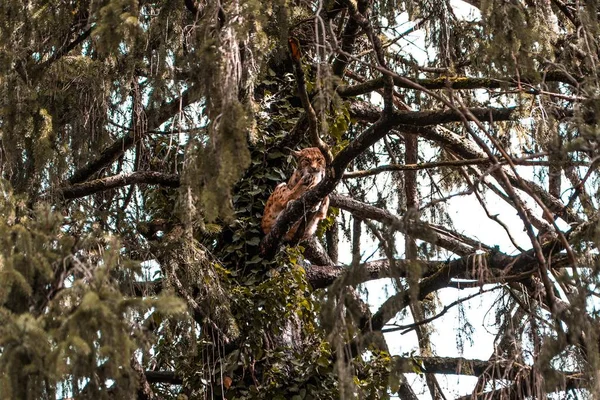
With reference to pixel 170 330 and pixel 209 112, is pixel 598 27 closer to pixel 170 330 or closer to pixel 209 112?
pixel 209 112

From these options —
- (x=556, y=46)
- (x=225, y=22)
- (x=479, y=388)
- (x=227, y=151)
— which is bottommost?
(x=479, y=388)

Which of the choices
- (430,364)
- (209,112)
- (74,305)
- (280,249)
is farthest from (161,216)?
(74,305)

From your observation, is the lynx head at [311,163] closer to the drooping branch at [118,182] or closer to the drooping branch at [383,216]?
the drooping branch at [383,216]

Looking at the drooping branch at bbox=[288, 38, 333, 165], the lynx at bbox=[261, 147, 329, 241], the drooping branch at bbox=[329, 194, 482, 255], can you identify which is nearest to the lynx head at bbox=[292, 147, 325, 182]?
the lynx at bbox=[261, 147, 329, 241]

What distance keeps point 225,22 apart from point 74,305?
1.74 metres

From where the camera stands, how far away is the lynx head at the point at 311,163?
8.18m

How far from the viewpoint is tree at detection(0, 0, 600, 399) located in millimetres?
5227

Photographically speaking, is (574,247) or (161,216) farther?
(161,216)

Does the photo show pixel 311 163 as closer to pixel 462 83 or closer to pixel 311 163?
pixel 311 163

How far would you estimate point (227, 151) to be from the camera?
5.23 m

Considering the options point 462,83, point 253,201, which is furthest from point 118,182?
point 462,83

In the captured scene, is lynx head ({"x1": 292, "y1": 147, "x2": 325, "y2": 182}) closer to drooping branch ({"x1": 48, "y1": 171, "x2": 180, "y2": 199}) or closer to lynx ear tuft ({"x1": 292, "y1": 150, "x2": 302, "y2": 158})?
lynx ear tuft ({"x1": 292, "y1": 150, "x2": 302, "y2": 158})

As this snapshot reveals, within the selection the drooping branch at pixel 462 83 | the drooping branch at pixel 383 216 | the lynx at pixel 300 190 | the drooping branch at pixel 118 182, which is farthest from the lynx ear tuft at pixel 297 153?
the drooping branch at pixel 118 182

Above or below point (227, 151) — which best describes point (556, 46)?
above
